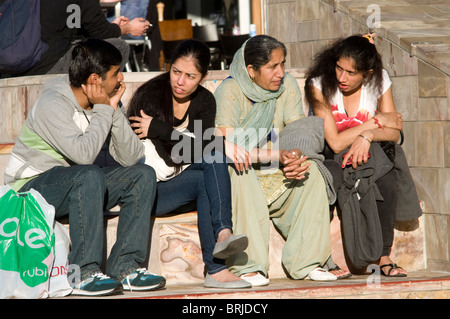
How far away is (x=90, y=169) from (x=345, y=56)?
6.46 ft

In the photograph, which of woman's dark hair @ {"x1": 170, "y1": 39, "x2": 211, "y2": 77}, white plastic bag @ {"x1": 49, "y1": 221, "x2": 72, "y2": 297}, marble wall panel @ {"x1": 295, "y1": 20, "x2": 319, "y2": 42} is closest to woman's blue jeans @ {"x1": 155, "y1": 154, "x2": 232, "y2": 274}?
woman's dark hair @ {"x1": 170, "y1": 39, "x2": 211, "y2": 77}

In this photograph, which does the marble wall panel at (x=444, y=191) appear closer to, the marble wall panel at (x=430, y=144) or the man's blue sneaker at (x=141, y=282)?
the marble wall panel at (x=430, y=144)

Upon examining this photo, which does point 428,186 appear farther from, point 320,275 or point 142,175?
point 142,175

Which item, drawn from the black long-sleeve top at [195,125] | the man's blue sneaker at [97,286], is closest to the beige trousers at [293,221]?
the black long-sleeve top at [195,125]

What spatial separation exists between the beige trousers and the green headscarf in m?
0.29

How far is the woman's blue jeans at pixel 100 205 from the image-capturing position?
3.93m

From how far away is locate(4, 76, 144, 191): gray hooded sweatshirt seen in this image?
4.01 metres

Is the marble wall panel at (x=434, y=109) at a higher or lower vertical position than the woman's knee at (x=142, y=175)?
higher

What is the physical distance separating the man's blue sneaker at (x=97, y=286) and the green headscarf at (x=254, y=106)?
1.32 meters

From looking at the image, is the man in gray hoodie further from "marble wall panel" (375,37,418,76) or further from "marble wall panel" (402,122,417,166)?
"marble wall panel" (375,37,418,76)

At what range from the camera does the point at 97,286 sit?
386 cm

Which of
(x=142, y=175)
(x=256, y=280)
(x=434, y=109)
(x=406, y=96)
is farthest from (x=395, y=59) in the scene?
(x=142, y=175)

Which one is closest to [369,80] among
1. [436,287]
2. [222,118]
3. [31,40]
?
[222,118]
